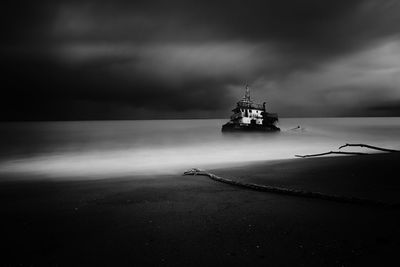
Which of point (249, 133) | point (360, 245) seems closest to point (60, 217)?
point (360, 245)

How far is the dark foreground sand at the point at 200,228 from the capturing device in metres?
4.18

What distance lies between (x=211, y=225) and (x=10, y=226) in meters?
4.65

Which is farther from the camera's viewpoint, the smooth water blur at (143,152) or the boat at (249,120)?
the boat at (249,120)

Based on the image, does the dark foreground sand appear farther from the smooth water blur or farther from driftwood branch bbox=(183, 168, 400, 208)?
the smooth water blur

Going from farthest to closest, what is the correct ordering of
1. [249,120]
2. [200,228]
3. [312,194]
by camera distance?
[249,120]
[312,194]
[200,228]

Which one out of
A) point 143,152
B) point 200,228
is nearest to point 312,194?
point 200,228

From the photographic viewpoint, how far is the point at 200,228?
532 centimetres

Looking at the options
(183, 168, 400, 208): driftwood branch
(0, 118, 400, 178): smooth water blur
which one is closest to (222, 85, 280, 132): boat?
(0, 118, 400, 178): smooth water blur

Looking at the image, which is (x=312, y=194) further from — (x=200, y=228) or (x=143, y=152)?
(x=143, y=152)

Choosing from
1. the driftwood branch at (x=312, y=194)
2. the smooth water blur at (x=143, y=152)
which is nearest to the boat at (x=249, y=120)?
the smooth water blur at (x=143, y=152)

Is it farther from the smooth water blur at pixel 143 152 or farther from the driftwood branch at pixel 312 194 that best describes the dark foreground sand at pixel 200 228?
the smooth water blur at pixel 143 152

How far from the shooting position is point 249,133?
5422cm

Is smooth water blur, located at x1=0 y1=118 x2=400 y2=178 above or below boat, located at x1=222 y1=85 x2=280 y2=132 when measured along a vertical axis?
below

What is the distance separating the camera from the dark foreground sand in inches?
165
